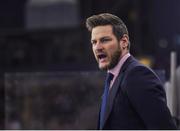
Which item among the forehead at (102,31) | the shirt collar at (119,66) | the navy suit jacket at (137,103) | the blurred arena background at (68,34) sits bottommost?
the blurred arena background at (68,34)

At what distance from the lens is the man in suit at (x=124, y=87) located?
2.74 m

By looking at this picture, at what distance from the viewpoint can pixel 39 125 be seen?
725 cm

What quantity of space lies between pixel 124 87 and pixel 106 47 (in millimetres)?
238

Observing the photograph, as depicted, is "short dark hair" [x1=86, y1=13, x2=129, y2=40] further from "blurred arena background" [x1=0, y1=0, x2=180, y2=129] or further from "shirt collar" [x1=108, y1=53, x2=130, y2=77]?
"blurred arena background" [x1=0, y1=0, x2=180, y2=129]

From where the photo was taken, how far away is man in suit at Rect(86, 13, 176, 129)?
274 cm

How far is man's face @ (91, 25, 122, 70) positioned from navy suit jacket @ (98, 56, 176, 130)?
3.3 inches

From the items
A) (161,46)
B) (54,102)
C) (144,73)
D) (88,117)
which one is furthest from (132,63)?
(161,46)

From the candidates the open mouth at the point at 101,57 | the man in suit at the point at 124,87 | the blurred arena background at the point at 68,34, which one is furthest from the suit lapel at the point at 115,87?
the blurred arena background at the point at 68,34

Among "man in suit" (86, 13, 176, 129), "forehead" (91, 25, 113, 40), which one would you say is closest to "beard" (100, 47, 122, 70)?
"man in suit" (86, 13, 176, 129)

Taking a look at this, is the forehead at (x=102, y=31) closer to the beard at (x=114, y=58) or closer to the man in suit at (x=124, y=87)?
the man in suit at (x=124, y=87)

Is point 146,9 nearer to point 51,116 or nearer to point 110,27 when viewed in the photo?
point 51,116

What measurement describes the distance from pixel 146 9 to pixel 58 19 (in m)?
1.98

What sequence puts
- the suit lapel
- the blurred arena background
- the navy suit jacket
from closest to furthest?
the navy suit jacket < the suit lapel < the blurred arena background

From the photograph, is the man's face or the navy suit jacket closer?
the navy suit jacket
